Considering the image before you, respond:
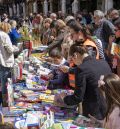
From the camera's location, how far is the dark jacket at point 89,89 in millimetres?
3314

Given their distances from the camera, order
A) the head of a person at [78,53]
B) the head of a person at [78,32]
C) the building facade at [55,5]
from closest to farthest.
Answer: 1. the head of a person at [78,53]
2. the head of a person at [78,32]
3. the building facade at [55,5]

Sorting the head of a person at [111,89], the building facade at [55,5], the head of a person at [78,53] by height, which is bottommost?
the building facade at [55,5]

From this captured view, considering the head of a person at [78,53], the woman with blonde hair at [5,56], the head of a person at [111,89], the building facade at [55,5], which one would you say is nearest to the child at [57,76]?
the woman with blonde hair at [5,56]

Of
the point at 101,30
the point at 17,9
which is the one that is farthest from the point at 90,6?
the point at 17,9

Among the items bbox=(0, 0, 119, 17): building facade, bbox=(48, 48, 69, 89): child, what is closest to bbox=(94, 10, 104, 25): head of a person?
bbox=(48, 48, 69, 89): child

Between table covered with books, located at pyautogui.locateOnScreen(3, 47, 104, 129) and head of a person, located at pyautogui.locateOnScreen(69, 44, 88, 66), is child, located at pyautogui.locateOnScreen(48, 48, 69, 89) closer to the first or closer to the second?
table covered with books, located at pyautogui.locateOnScreen(3, 47, 104, 129)

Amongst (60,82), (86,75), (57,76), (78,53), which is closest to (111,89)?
(86,75)

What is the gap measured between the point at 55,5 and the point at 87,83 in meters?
30.2

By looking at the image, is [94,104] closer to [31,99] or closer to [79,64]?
[79,64]

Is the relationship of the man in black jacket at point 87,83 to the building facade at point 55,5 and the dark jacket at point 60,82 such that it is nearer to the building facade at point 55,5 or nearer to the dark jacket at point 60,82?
the dark jacket at point 60,82

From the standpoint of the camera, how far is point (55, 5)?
3306cm

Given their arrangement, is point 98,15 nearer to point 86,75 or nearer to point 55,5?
point 86,75

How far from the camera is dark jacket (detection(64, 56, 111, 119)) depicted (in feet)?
10.9

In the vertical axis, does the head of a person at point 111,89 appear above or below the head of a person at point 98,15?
below
